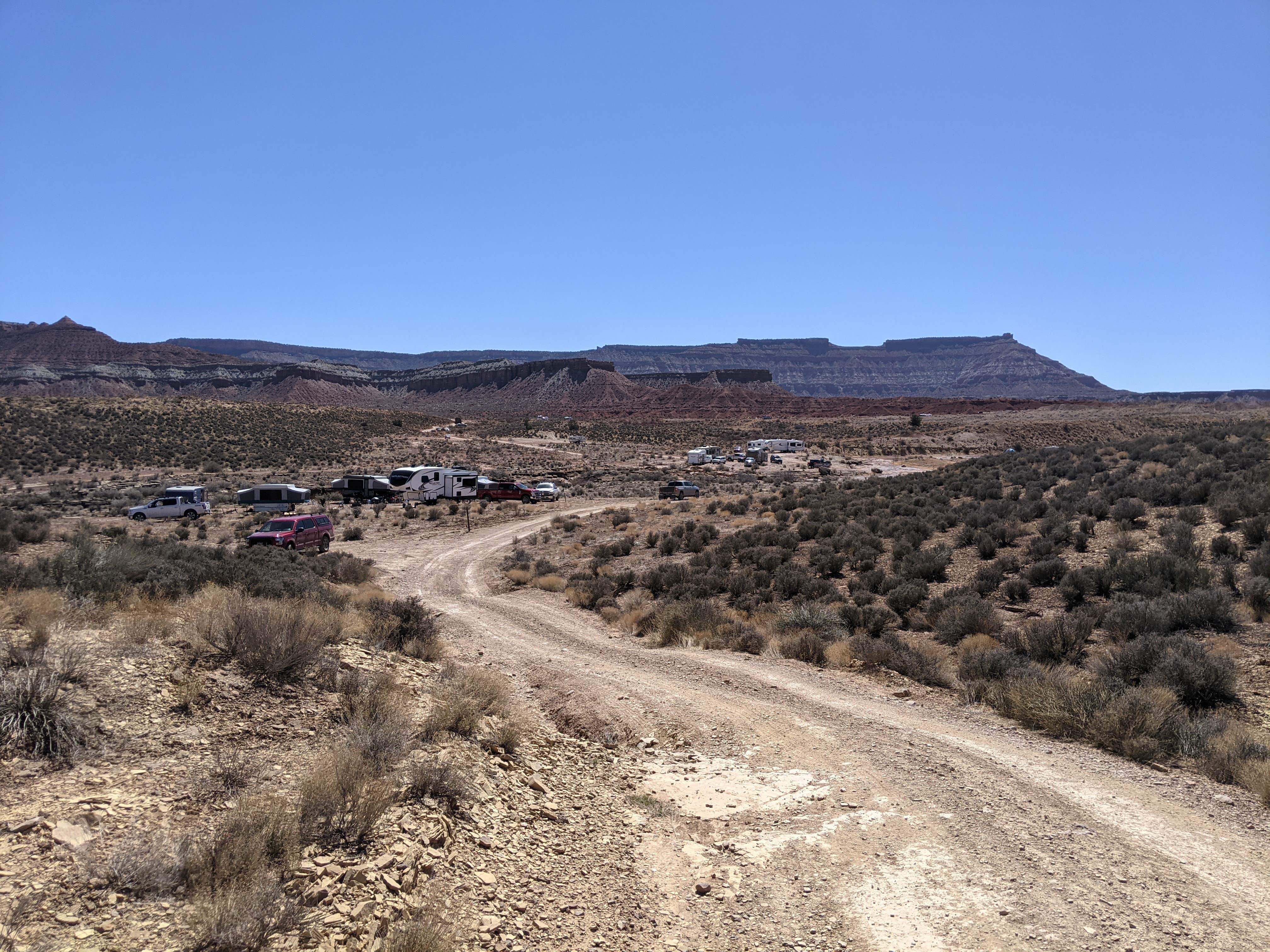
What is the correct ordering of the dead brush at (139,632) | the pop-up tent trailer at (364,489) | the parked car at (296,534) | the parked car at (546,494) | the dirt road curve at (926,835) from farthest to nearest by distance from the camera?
the parked car at (546,494)
the pop-up tent trailer at (364,489)
the parked car at (296,534)
the dead brush at (139,632)
the dirt road curve at (926,835)

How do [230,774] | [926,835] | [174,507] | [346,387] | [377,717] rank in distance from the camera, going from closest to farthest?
[230,774]
[926,835]
[377,717]
[174,507]
[346,387]

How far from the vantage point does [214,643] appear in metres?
8.62

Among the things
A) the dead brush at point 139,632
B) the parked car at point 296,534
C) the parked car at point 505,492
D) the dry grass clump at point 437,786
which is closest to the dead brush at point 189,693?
the dead brush at point 139,632

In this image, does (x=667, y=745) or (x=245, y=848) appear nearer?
(x=245, y=848)

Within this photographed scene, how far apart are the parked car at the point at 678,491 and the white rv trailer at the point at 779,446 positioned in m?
32.7

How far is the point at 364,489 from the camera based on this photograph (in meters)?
44.4

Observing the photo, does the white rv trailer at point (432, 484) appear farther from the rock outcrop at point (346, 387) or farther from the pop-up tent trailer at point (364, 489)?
the rock outcrop at point (346, 387)

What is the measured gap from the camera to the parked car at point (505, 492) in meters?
46.7

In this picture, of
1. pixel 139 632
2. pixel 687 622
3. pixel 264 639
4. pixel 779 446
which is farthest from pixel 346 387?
pixel 264 639

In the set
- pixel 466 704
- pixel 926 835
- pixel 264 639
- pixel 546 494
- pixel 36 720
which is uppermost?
pixel 36 720

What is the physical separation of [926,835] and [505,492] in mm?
41762

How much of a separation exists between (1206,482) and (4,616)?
2608 cm

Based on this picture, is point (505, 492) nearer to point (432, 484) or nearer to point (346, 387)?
point (432, 484)

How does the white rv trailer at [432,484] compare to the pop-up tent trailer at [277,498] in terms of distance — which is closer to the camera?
the pop-up tent trailer at [277,498]
